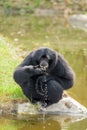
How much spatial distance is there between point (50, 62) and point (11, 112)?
4.54 feet

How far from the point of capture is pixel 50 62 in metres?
9.15

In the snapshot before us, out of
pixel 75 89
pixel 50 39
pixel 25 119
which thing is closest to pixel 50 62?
pixel 25 119

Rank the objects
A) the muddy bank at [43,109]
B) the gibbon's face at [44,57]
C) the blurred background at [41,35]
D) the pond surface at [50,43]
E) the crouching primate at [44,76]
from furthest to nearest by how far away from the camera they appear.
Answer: the blurred background at [41,35]
the muddy bank at [43,109]
the pond surface at [50,43]
the crouching primate at [44,76]
the gibbon's face at [44,57]

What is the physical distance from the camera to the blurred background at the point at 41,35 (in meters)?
12.1

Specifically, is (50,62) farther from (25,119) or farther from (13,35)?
(13,35)

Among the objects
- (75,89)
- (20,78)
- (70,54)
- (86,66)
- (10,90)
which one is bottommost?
(70,54)

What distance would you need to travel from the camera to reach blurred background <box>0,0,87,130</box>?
475 inches

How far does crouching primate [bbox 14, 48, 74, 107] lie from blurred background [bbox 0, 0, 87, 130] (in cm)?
63

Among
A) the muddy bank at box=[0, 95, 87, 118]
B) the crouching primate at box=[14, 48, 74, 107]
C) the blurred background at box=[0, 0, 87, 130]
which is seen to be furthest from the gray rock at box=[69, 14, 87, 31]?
the crouching primate at box=[14, 48, 74, 107]

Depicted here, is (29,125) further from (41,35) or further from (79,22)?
(79,22)

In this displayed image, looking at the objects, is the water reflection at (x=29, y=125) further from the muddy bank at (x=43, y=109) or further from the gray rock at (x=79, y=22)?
the gray rock at (x=79, y=22)

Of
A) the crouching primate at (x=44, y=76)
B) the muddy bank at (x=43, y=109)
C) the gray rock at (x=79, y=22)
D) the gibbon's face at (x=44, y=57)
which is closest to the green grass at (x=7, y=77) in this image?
the muddy bank at (x=43, y=109)

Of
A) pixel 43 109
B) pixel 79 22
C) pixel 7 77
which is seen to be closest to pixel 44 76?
pixel 43 109

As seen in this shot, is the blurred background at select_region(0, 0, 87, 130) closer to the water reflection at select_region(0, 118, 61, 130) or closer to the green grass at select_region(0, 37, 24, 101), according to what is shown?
the green grass at select_region(0, 37, 24, 101)
